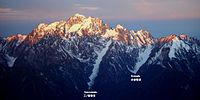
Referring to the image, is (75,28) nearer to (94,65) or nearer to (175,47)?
(94,65)

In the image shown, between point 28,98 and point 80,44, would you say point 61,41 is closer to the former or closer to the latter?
point 80,44

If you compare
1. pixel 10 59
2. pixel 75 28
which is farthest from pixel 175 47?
pixel 10 59

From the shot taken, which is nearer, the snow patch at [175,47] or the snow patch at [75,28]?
the snow patch at [175,47]

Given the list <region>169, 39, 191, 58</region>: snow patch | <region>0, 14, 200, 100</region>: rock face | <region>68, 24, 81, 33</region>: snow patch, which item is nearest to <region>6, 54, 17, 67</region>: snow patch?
<region>0, 14, 200, 100</region>: rock face

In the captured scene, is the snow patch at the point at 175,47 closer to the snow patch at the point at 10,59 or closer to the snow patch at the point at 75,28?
the snow patch at the point at 75,28

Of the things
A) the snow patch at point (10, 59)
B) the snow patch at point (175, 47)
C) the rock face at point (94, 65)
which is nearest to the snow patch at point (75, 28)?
the rock face at point (94, 65)

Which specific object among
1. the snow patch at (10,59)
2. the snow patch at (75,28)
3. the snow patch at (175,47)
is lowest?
the snow patch at (175,47)

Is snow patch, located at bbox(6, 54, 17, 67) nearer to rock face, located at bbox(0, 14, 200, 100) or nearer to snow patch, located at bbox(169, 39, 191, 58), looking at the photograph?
rock face, located at bbox(0, 14, 200, 100)

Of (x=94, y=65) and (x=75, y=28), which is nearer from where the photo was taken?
(x=94, y=65)
